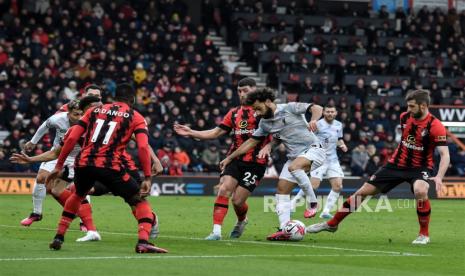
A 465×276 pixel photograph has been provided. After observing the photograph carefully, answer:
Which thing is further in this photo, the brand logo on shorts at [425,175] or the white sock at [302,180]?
the white sock at [302,180]

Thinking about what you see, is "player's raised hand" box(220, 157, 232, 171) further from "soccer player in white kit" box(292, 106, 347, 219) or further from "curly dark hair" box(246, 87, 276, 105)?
"soccer player in white kit" box(292, 106, 347, 219)

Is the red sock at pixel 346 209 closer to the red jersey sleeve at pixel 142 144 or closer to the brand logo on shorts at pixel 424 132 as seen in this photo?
the brand logo on shorts at pixel 424 132

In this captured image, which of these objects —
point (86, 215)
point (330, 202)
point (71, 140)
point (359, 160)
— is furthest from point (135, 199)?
point (359, 160)

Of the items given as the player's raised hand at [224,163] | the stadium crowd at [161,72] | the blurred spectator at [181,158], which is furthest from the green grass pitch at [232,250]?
the blurred spectator at [181,158]

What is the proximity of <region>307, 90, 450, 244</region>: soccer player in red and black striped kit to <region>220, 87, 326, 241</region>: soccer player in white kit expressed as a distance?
0.93m

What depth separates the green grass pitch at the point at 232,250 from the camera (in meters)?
11.9

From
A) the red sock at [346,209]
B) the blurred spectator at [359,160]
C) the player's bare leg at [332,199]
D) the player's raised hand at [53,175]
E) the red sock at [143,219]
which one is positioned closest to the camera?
the red sock at [143,219]

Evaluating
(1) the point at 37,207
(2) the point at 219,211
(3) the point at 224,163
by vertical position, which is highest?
(3) the point at 224,163

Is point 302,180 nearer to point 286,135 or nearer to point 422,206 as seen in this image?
point 286,135

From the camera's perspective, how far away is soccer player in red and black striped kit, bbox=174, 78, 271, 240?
15906 millimetres

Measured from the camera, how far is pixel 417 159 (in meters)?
15.9

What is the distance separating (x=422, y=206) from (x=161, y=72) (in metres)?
21.7

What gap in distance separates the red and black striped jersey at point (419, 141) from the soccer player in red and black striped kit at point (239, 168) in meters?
2.04

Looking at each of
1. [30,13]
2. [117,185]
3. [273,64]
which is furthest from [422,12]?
[117,185]
